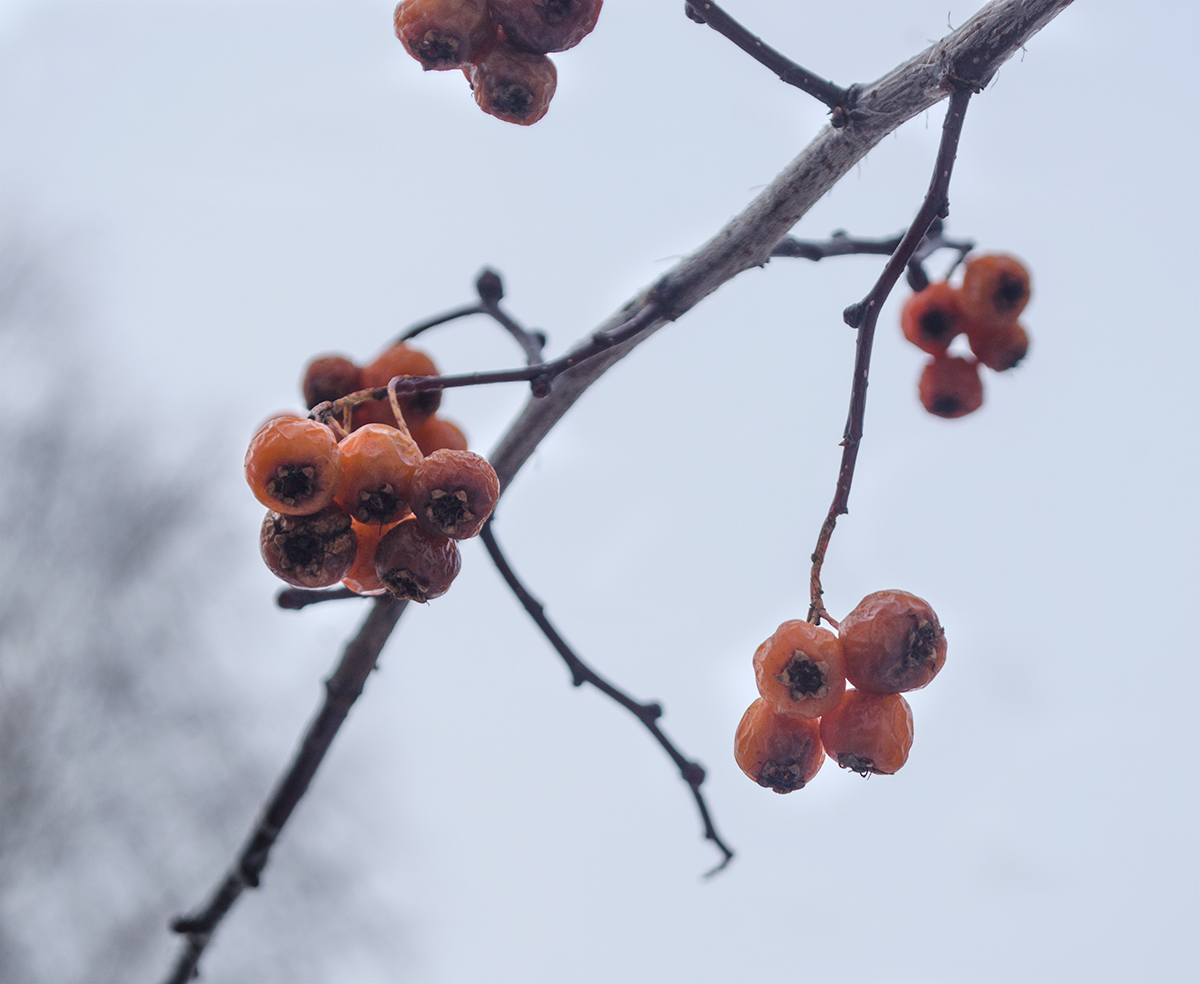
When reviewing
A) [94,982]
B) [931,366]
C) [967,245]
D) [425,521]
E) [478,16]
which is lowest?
[94,982]

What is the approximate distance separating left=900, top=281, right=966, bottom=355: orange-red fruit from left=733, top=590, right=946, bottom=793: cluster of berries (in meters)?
1.24

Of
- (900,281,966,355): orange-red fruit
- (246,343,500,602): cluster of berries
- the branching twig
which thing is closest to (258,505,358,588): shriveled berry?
(246,343,500,602): cluster of berries

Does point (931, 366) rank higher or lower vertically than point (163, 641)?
lower

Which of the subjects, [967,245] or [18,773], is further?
[18,773]

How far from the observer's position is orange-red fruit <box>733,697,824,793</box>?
131cm

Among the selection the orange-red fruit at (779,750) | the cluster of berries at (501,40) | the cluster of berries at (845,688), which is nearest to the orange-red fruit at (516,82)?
the cluster of berries at (501,40)

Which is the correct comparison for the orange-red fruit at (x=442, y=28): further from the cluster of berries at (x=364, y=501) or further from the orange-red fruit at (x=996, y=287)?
the orange-red fruit at (x=996, y=287)

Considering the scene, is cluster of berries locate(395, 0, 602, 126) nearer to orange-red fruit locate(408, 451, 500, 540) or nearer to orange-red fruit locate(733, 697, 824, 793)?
orange-red fruit locate(408, 451, 500, 540)

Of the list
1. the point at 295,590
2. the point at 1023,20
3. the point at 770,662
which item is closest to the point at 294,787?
the point at 295,590

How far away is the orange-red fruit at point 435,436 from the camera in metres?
1.74

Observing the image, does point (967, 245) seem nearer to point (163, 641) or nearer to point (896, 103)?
point (896, 103)

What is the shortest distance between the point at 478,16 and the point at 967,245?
1458mm

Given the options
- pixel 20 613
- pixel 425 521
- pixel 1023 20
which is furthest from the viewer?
pixel 20 613

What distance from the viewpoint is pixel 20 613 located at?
811 centimetres
